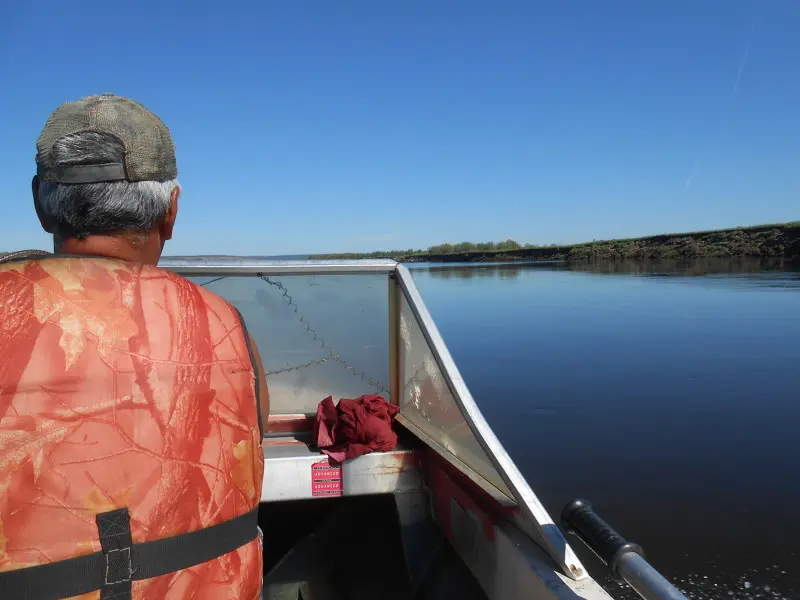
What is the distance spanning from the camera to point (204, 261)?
152 inches

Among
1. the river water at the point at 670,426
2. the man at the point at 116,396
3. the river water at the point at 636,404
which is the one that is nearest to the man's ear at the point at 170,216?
the man at the point at 116,396

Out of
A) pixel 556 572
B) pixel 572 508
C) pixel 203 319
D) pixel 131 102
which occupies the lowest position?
pixel 556 572

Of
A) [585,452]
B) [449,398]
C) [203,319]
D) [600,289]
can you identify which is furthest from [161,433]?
[600,289]

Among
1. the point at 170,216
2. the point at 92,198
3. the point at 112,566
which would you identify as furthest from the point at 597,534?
the point at 92,198

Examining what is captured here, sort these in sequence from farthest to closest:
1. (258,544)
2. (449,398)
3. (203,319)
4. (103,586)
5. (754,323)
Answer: (754,323) < (449,398) < (258,544) < (203,319) < (103,586)

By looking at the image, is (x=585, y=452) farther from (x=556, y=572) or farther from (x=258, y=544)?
(x=258, y=544)

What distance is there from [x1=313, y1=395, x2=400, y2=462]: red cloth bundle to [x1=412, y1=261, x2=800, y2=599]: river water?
255 cm

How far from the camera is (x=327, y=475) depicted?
11.4 ft

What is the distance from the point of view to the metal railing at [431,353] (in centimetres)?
224

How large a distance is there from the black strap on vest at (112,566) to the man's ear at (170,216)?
2.18 ft

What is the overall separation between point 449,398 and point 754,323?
58.9 feet

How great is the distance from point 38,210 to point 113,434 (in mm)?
571

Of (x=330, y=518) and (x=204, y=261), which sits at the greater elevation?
(x=204, y=261)

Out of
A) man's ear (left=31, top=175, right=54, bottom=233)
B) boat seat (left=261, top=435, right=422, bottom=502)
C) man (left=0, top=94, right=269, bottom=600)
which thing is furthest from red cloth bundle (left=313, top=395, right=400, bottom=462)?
man's ear (left=31, top=175, right=54, bottom=233)
